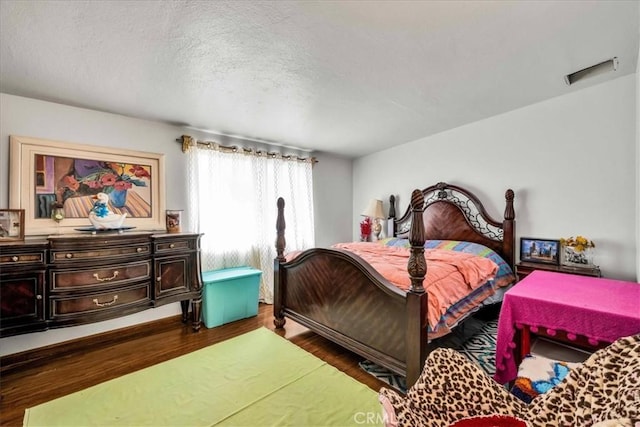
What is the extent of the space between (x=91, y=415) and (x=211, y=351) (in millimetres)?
857

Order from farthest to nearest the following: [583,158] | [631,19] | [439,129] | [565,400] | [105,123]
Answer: [439,129]
[105,123]
[583,158]
[631,19]
[565,400]

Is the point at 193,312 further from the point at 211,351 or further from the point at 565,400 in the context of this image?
the point at 565,400

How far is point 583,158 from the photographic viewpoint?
2.52 metres

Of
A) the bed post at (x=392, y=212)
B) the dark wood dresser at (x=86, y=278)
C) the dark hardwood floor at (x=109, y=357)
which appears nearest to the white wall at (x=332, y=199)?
the bed post at (x=392, y=212)

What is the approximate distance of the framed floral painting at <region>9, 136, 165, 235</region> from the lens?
2.33m

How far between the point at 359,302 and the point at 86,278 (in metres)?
2.24

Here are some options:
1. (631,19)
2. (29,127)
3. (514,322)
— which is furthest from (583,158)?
(29,127)

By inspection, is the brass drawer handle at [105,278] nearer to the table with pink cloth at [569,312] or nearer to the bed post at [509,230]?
the table with pink cloth at [569,312]

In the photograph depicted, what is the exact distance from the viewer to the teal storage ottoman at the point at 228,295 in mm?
2869

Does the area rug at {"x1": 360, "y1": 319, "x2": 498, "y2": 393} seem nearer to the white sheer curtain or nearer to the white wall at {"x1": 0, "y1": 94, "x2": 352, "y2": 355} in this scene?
the white sheer curtain

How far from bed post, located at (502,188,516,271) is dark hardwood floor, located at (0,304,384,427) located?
6.80 feet

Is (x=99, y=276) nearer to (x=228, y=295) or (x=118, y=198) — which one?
(x=118, y=198)

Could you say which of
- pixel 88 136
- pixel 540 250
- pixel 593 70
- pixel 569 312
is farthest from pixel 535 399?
pixel 88 136

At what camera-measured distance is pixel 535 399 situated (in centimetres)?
89
